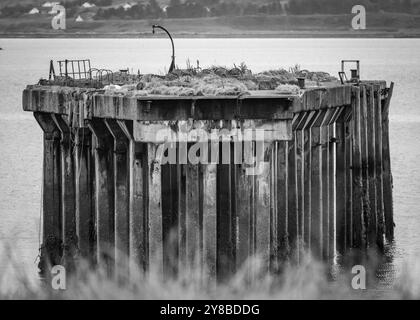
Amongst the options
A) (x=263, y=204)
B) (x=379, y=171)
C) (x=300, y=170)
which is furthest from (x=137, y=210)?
(x=379, y=171)

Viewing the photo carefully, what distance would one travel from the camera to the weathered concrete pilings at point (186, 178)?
3344 cm

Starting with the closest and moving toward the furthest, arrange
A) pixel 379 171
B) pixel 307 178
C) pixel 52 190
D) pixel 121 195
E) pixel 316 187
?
pixel 121 195, pixel 307 178, pixel 316 187, pixel 52 190, pixel 379 171

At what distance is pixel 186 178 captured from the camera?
110 ft

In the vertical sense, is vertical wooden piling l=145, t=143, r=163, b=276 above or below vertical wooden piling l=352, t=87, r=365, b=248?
above

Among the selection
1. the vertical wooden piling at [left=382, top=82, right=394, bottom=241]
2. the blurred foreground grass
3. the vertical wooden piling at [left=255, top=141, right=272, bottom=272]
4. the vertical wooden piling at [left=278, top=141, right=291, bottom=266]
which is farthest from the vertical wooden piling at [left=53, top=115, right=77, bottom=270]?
the vertical wooden piling at [left=382, top=82, right=394, bottom=241]

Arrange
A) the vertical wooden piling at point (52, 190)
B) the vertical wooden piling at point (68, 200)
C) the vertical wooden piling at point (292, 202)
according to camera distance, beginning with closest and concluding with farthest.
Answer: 1. the vertical wooden piling at point (292, 202)
2. the vertical wooden piling at point (68, 200)
3. the vertical wooden piling at point (52, 190)

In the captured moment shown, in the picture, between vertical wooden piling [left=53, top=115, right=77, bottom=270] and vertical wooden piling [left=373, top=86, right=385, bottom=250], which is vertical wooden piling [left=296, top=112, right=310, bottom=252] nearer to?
vertical wooden piling [left=53, top=115, right=77, bottom=270]

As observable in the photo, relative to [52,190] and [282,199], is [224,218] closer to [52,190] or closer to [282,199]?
→ [282,199]

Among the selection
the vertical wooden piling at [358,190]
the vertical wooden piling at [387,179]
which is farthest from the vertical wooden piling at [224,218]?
the vertical wooden piling at [387,179]

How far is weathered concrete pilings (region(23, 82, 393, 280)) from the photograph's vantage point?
3344 centimetres

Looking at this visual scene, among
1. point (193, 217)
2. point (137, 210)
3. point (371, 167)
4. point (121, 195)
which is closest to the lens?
point (193, 217)

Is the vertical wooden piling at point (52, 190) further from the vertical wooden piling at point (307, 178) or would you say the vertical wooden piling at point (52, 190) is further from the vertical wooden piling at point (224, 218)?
the vertical wooden piling at point (224, 218)
